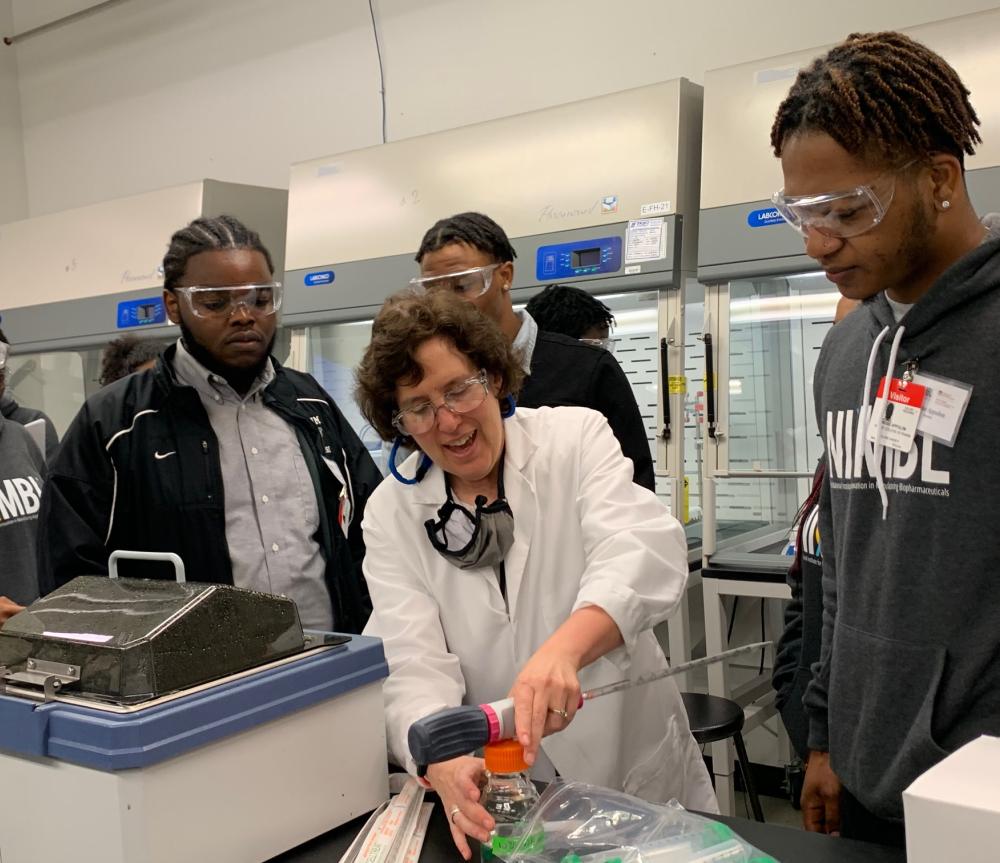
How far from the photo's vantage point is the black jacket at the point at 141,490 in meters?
1.59

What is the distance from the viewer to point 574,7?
3.51m

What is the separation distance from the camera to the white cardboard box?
Answer: 714mm

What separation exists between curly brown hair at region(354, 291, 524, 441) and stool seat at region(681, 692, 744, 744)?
0.99 meters

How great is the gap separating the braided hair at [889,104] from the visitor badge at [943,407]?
231 millimetres

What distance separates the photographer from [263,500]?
1681 mm

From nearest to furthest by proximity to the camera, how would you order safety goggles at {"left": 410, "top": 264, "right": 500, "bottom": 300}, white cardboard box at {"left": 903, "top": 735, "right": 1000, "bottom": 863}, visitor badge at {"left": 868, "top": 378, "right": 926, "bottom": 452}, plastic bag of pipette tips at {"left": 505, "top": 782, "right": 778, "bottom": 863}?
1. white cardboard box at {"left": 903, "top": 735, "right": 1000, "bottom": 863}
2. plastic bag of pipette tips at {"left": 505, "top": 782, "right": 778, "bottom": 863}
3. visitor badge at {"left": 868, "top": 378, "right": 926, "bottom": 452}
4. safety goggles at {"left": 410, "top": 264, "right": 500, "bottom": 300}

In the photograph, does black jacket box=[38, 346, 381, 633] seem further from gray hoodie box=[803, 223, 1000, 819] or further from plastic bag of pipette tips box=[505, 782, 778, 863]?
gray hoodie box=[803, 223, 1000, 819]

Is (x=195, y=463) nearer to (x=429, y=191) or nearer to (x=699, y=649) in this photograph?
(x=429, y=191)

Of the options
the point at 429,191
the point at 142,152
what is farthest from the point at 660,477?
the point at 142,152

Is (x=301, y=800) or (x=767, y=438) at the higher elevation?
(x=767, y=438)

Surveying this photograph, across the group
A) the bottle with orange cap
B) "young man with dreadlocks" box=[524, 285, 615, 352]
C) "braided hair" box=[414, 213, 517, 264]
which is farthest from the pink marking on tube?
"young man with dreadlocks" box=[524, 285, 615, 352]

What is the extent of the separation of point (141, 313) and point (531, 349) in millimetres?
2201

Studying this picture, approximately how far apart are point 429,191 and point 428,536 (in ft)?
6.51

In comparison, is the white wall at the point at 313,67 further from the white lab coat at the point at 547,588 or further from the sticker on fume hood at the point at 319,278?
the white lab coat at the point at 547,588
